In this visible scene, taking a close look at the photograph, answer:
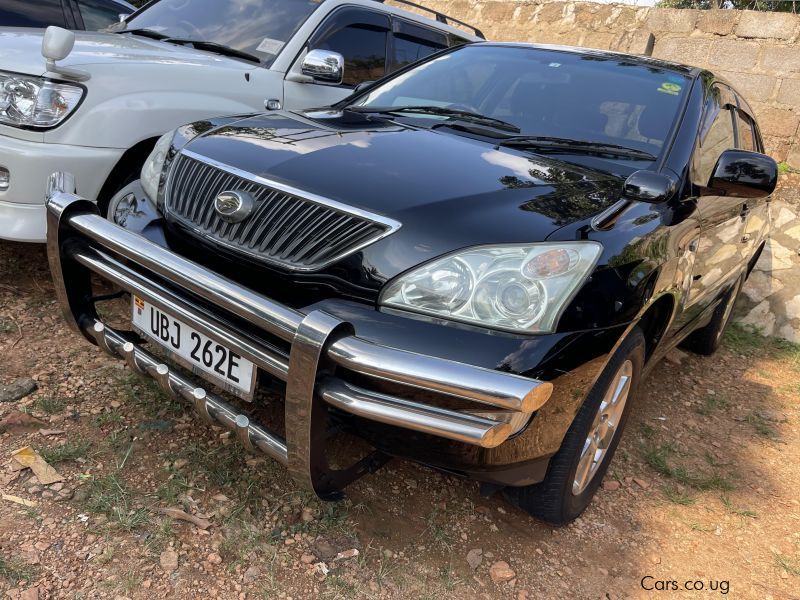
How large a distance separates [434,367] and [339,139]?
1.14 meters

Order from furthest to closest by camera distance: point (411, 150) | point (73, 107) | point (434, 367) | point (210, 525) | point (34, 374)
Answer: point (73, 107) < point (34, 374) < point (411, 150) < point (210, 525) < point (434, 367)

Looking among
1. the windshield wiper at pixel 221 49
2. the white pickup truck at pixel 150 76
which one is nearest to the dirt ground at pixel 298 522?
the white pickup truck at pixel 150 76

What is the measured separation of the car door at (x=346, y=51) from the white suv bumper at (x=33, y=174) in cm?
131

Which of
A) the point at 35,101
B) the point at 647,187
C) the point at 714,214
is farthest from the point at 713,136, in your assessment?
the point at 35,101

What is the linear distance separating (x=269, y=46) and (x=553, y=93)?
1860 mm

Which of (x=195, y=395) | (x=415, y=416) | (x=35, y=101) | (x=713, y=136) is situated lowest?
(x=195, y=395)

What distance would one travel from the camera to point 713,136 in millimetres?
2906

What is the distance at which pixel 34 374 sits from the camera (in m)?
2.65

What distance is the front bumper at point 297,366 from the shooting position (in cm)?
149

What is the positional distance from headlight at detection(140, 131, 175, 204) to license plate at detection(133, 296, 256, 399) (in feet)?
1.52

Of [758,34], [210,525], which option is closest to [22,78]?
[210,525]

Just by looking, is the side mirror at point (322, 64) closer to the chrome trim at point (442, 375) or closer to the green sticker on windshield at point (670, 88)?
the green sticker on windshield at point (670, 88)

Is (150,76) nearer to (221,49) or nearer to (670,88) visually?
(221,49)

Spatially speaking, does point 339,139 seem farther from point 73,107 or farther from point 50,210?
point 73,107
